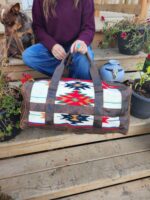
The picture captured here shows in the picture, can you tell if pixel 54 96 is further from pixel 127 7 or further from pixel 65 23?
pixel 127 7

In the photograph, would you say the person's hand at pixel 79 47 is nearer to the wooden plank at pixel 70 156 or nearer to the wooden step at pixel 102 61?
the wooden step at pixel 102 61

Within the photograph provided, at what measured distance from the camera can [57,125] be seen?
4.32ft

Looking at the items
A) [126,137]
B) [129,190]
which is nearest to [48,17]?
[126,137]

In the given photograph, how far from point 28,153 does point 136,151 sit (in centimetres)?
75

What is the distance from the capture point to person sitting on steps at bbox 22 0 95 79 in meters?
1.55

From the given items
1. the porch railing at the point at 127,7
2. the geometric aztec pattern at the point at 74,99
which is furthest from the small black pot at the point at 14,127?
the porch railing at the point at 127,7

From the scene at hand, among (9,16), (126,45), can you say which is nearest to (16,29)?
(9,16)

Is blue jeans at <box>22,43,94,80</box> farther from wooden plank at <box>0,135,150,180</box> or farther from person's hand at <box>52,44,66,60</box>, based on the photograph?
wooden plank at <box>0,135,150,180</box>

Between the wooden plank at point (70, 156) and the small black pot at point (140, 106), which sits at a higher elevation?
the small black pot at point (140, 106)

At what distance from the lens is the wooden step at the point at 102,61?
1.77 metres

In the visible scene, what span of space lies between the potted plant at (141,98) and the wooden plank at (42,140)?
3.5 inches

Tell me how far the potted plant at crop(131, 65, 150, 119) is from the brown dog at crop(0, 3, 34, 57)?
95 cm

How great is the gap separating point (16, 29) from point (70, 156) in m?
1.05

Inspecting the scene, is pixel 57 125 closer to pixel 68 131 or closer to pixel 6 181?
pixel 68 131
